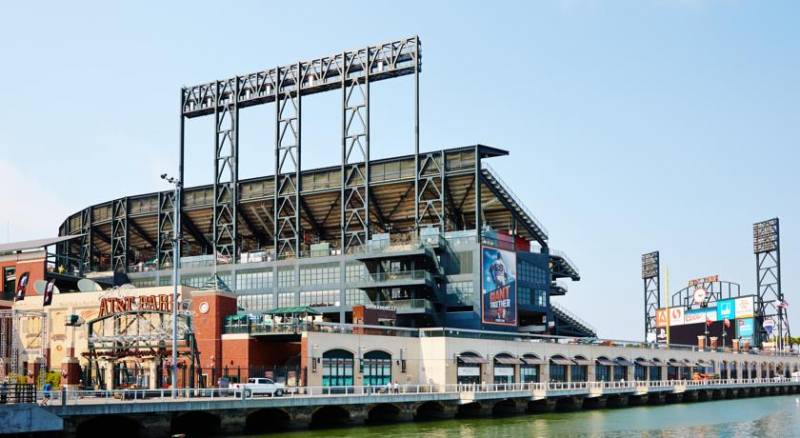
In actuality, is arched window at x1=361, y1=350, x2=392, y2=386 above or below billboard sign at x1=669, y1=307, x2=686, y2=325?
below

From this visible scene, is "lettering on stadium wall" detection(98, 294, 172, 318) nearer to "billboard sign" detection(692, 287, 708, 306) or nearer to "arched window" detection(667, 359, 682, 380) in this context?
"arched window" detection(667, 359, 682, 380)

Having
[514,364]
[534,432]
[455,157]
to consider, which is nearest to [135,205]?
[455,157]

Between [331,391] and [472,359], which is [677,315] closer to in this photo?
[472,359]

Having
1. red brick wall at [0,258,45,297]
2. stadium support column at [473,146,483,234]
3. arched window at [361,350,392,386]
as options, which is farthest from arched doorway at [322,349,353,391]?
red brick wall at [0,258,45,297]

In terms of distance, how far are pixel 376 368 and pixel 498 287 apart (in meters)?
27.8

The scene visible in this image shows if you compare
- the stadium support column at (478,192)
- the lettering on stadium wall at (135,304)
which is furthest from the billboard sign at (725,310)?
the lettering on stadium wall at (135,304)

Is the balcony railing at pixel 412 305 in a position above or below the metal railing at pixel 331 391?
above

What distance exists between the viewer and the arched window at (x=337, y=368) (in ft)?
273

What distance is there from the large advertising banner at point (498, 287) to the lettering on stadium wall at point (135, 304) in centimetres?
3735

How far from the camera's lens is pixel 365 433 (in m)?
66.2

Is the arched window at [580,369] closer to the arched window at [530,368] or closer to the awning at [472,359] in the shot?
the arched window at [530,368]

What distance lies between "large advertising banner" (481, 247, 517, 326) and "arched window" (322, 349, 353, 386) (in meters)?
27.9

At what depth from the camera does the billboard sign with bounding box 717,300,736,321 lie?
17525 cm

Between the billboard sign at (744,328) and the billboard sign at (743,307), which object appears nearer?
the billboard sign at (744,328)
